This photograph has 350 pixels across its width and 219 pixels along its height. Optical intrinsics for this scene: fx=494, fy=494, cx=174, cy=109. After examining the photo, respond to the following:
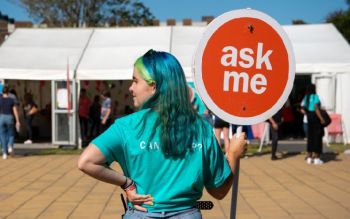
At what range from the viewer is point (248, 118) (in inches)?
109

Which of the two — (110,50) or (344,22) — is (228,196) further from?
(344,22)

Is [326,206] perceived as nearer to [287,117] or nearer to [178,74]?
[178,74]

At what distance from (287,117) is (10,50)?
10.3 metres

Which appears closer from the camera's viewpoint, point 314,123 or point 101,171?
point 101,171

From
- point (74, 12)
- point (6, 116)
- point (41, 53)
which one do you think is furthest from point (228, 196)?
point (74, 12)

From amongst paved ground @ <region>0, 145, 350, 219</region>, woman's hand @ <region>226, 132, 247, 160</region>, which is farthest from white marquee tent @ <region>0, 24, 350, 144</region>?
woman's hand @ <region>226, 132, 247, 160</region>

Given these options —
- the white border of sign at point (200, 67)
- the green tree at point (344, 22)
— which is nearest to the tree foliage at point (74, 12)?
the green tree at point (344, 22)

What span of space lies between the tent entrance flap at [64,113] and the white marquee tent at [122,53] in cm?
42

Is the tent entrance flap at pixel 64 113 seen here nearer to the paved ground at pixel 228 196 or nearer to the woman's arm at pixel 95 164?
the paved ground at pixel 228 196

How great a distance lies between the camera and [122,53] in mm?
15906

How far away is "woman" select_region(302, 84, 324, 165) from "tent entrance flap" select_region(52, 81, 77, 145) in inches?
276

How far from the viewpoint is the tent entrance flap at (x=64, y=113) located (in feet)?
48.7

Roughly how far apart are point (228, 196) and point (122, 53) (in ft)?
30.3

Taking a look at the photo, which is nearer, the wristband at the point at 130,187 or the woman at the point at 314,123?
the wristband at the point at 130,187
